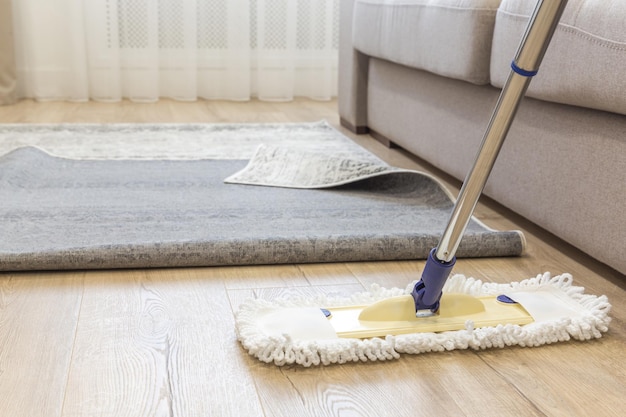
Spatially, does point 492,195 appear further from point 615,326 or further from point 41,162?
point 41,162

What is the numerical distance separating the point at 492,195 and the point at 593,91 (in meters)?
0.47

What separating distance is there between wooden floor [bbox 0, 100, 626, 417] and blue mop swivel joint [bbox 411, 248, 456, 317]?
0.07 m

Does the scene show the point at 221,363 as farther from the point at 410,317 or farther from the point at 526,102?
the point at 526,102

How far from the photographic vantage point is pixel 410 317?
978 mm

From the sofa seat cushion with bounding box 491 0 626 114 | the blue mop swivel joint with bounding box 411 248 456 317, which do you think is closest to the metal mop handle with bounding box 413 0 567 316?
Result: the blue mop swivel joint with bounding box 411 248 456 317

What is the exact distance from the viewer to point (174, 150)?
2168 millimetres

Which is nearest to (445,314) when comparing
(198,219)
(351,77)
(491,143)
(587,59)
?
(491,143)

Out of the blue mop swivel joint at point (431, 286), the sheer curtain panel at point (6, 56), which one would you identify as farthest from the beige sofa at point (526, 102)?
the sheer curtain panel at point (6, 56)

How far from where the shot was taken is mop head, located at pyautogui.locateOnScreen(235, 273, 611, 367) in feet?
2.97

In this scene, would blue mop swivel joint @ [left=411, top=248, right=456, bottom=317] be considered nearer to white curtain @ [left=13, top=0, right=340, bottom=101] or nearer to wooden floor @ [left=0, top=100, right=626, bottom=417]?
wooden floor @ [left=0, top=100, right=626, bottom=417]

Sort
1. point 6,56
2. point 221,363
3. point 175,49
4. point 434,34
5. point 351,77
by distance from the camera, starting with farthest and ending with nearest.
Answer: point 175,49
point 6,56
point 351,77
point 434,34
point 221,363

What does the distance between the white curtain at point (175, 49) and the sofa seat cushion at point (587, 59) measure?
2.12 m

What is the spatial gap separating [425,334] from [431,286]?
6cm

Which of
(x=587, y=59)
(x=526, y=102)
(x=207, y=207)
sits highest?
(x=587, y=59)
